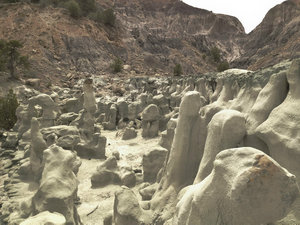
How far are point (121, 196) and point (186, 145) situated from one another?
5.66ft

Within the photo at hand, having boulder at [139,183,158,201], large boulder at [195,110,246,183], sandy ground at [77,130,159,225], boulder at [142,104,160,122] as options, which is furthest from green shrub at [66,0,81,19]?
large boulder at [195,110,246,183]

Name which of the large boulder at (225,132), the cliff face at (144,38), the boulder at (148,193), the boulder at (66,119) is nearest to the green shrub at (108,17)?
the cliff face at (144,38)

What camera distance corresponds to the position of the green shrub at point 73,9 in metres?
41.3

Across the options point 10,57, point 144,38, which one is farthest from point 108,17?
point 10,57

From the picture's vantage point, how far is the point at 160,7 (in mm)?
70000

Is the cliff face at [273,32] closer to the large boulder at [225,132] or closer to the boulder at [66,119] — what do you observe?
the boulder at [66,119]

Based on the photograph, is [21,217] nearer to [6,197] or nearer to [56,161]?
[56,161]

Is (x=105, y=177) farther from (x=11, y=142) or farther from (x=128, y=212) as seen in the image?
(x=11, y=142)

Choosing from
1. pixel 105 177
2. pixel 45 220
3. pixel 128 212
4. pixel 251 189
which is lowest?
pixel 105 177

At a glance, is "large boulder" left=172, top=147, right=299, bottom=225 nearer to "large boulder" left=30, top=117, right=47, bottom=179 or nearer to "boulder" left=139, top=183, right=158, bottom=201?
"boulder" left=139, top=183, right=158, bottom=201

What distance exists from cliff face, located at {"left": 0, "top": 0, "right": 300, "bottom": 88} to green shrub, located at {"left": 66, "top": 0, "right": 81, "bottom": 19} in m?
0.93

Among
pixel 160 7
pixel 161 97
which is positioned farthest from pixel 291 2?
pixel 161 97

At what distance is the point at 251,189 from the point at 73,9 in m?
43.9

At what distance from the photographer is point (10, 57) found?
2738 cm
